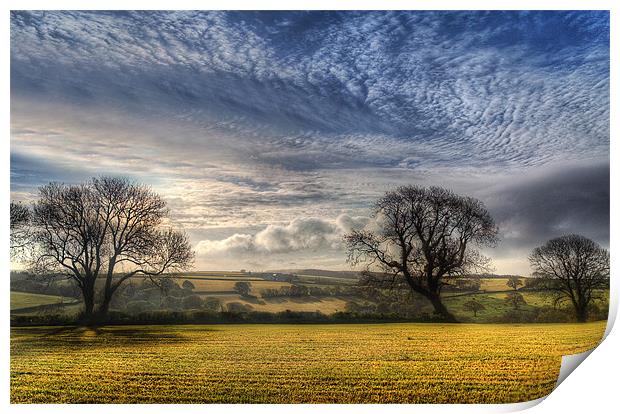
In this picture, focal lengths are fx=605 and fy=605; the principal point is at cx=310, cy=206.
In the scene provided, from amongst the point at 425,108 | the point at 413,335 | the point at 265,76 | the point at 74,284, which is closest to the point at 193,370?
the point at 74,284

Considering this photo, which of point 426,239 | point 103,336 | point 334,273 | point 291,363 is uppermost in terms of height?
point 426,239

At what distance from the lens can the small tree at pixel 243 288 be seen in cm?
729

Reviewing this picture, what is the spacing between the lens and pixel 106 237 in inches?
284

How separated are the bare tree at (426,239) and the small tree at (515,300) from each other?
47cm

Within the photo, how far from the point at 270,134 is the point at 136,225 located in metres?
1.94

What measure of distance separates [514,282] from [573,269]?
72 cm

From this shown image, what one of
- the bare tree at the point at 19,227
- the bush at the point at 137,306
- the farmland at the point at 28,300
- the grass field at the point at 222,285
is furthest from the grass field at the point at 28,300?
the grass field at the point at 222,285

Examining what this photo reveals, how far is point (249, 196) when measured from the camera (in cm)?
728

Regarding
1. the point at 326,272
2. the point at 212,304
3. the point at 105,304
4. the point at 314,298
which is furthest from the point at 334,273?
the point at 105,304

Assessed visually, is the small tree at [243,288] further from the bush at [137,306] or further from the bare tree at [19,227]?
the bare tree at [19,227]

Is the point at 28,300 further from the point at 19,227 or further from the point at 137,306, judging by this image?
the point at 137,306

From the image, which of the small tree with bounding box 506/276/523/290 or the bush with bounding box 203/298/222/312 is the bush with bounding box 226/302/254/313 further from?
the small tree with bounding box 506/276/523/290
